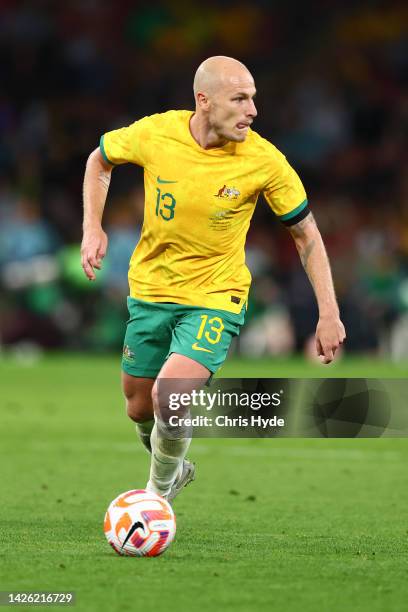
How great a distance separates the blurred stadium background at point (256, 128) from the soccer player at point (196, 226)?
12.3 meters

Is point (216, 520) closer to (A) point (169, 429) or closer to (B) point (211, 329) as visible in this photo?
(A) point (169, 429)

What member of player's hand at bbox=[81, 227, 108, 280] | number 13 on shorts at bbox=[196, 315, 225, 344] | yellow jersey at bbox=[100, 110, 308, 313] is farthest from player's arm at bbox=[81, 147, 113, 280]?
number 13 on shorts at bbox=[196, 315, 225, 344]

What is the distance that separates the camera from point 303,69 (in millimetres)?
21547

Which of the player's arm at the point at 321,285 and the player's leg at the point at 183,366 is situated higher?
the player's arm at the point at 321,285

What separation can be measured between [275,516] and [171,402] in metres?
1.34

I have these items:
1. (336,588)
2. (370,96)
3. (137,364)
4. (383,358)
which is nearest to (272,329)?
(383,358)

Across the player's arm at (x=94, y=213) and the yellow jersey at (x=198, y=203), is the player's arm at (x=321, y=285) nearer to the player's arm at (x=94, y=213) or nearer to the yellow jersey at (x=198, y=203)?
the yellow jersey at (x=198, y=203)

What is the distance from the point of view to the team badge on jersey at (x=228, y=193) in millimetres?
6828

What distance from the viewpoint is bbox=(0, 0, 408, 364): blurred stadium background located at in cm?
1988

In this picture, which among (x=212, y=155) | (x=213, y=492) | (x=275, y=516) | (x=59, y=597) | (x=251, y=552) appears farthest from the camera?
(x=213, y=492)

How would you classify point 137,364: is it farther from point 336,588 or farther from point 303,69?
point 303,69

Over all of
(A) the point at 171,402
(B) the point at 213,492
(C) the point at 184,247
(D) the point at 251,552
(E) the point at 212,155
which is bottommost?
(B) the point at 213,492

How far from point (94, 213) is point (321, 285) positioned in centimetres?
124

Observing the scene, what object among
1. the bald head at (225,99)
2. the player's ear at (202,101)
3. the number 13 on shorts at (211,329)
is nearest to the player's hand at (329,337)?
the number 13 on shorts at (211,329)
